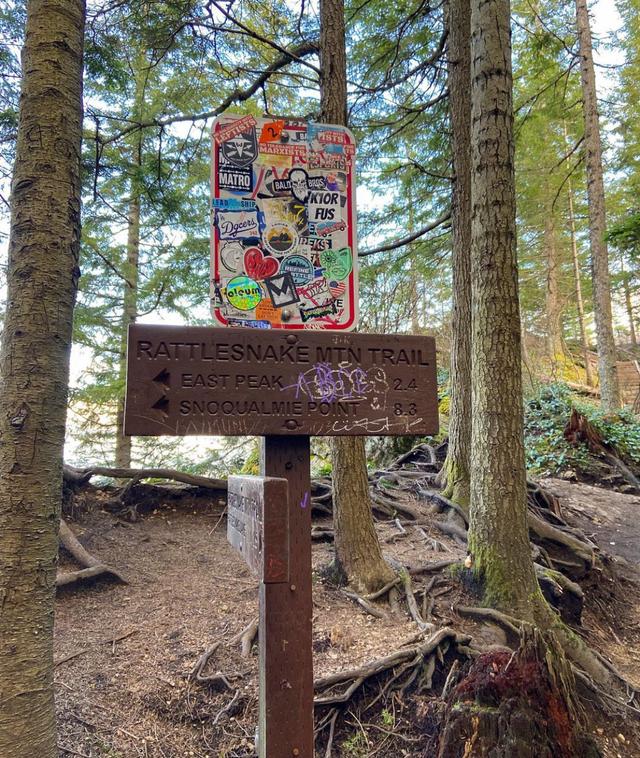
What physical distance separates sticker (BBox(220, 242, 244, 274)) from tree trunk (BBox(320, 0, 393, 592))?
8.68 ft

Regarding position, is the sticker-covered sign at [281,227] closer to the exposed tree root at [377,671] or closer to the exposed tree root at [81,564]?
the exposed tree root at [377,671]

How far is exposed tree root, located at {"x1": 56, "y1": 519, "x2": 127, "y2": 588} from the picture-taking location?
411cm

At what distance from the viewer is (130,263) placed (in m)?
9.26

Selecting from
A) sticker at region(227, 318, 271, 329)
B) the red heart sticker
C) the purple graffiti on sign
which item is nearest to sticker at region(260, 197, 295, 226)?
the red heart sticker

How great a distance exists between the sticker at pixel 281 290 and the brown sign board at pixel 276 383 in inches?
7.4

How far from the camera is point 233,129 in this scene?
167 centimetres

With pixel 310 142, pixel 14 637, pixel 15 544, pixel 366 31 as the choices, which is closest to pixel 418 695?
pixel 14 637

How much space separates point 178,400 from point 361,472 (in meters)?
2.92

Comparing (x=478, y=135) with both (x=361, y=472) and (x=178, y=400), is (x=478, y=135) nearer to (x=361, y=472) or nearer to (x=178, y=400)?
(x=361, y=472)

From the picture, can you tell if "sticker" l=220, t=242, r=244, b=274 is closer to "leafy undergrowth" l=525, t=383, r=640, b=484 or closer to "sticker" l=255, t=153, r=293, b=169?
"sticker" l=255, t=153, r=293, b=169

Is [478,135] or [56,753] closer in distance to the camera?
[56,753]

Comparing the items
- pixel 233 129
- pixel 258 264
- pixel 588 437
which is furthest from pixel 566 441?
pixel 233 129

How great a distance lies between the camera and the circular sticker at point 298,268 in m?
1.66

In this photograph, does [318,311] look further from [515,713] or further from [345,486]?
[345,486]
